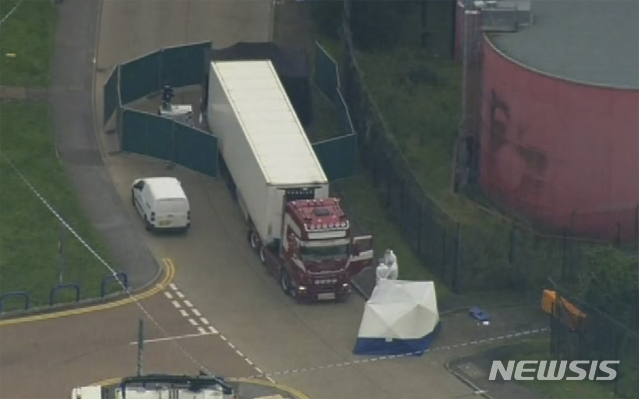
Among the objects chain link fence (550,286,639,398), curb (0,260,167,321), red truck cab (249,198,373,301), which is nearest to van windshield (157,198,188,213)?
curb (0,260,167,321)

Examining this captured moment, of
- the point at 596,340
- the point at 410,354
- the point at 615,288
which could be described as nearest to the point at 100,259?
the point at 410,354

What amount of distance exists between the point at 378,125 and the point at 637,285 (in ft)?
56.4

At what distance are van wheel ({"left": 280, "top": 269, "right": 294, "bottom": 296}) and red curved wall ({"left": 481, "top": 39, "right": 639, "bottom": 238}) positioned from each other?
29.4 feet

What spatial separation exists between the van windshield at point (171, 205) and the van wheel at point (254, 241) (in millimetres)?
2342

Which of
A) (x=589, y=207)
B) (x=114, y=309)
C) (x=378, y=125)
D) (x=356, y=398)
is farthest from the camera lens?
(x=378, y=125)

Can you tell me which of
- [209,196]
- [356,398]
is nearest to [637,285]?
[356,398]

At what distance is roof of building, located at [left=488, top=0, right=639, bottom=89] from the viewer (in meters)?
74.9

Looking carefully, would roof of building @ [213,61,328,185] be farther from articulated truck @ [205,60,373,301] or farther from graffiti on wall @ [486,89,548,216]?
graffiti on wall @ [486,89,548,216]

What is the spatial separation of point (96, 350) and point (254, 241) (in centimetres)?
916

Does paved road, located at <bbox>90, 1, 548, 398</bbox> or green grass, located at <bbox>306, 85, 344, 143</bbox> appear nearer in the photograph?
paved road, located at <bbox>90, 1, 548, 398</bbox>

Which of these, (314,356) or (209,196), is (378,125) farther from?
(314,356)

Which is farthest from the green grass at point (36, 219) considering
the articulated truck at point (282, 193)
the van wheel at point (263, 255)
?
the articulated truck at point (282, 193)

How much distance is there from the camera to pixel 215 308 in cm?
7119

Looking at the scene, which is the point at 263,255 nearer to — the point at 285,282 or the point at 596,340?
the point at 285,282
